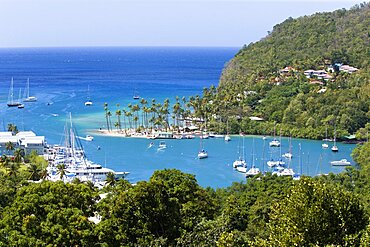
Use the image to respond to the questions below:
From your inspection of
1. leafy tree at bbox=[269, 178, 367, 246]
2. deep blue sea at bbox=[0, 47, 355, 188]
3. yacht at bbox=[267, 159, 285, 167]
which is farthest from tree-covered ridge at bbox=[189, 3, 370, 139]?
leafy tree at bbox=[269, 178, 367, 246]

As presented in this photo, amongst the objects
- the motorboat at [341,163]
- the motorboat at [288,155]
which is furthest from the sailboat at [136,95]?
the motorboat at [341,163]

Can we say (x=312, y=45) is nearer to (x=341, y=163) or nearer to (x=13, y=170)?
(x=341, y=163)

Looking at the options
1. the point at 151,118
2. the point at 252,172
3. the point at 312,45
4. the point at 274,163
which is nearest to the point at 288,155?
the point at 274,163

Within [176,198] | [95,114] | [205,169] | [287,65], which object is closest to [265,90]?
[287,65]

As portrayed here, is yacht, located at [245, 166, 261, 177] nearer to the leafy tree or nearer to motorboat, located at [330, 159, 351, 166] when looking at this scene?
motorboat, located at [330, 159, 351, 166]

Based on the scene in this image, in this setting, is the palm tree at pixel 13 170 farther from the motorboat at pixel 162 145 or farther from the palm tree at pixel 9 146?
the motorboat at pixel 162 145

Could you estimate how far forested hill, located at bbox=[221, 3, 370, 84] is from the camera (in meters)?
56.0

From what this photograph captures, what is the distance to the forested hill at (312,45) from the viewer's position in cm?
5600

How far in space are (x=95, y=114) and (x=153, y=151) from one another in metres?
15.1

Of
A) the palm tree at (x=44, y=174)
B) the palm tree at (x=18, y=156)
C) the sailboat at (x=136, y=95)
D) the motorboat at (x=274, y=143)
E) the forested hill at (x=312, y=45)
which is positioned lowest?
the motorboat at (x=274, y=143)

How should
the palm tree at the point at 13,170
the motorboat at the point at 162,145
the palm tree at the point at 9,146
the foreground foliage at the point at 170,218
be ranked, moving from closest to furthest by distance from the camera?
the foreground foliage at the point at 170,218 → the palm tree at the point at 13,170 → the palm tree at the point at 9,146 → the motorboat at the point at 162,145

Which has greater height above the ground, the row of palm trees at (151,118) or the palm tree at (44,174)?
the row of palm trees at (151,118)

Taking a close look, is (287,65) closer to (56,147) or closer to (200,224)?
(56,147)

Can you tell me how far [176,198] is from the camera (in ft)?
43.9
